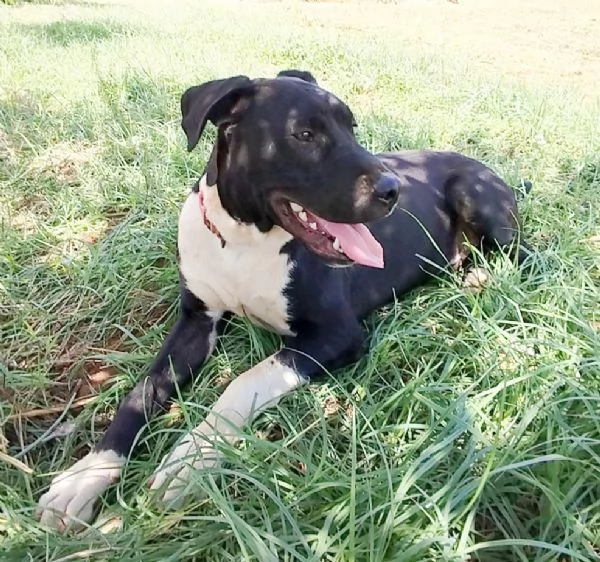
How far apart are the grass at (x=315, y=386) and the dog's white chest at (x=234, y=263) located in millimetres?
179

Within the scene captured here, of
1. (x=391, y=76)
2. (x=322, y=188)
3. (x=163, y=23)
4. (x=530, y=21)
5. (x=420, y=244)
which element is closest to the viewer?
(x=322, y=188)

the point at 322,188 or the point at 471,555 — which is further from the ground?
the point at 322,188

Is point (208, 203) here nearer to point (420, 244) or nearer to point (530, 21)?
point (420, 244)

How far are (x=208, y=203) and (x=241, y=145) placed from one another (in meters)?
0.27

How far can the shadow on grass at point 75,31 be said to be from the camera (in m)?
7.52

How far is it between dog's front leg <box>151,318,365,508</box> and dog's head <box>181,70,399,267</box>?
0.33m

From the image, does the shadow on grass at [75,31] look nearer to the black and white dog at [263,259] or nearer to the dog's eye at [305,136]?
the black and white dog at [263,259]

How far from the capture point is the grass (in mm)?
1688

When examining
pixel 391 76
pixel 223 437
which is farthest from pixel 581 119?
pixel 223 437

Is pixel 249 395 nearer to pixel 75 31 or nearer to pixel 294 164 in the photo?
pixel 294 164

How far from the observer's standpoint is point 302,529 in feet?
5.58

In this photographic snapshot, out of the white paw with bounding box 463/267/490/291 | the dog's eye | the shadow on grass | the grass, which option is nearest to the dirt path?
the shadow on grass

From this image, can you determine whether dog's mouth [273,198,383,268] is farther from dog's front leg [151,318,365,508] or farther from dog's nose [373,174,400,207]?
Answer: dog's front leg [151,318,365,508]

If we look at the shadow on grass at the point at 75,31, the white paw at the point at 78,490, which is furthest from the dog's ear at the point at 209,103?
the shadow on grass at the point at 75,31
